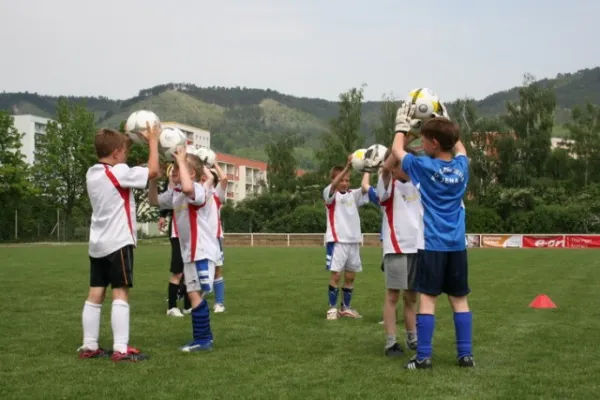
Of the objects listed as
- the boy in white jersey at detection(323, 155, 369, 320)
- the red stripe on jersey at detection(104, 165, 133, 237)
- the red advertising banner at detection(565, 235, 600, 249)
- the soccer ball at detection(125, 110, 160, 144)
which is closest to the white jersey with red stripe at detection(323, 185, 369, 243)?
the boy in white jersey at detection(323, 155, 369, 320)

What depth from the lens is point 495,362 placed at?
6.51 meters

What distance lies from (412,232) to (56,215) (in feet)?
209

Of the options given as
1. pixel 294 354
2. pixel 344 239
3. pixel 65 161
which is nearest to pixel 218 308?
pixel 344 239

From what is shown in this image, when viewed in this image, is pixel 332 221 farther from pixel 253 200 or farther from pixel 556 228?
pixel 253 200

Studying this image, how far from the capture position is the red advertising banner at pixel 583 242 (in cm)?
4503

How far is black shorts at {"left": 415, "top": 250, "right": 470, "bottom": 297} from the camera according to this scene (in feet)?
20.0

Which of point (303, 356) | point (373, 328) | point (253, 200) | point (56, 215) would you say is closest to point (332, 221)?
point (373, 328)

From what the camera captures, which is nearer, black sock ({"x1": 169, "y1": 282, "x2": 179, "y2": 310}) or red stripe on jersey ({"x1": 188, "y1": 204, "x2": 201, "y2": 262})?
red stripe on jersey ({"x1": 188, "y1": 204, "x2": 201, "y2": 262})

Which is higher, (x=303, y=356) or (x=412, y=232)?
(x=412, y=232)

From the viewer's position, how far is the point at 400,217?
7434 millimetres

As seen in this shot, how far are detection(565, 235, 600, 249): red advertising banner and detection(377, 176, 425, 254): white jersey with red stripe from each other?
4105cm

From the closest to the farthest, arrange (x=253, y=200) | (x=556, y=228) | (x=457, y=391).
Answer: (x=457, y=391)
(x=556, y=228)
(x=253, y=200)

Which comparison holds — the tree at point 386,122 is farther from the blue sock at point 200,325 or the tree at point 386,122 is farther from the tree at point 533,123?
A: the blue sock at point 200,325

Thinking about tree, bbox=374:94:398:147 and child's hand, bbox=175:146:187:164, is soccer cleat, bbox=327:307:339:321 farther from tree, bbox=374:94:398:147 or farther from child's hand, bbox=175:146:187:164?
tree, bbox=374:94:398:147
